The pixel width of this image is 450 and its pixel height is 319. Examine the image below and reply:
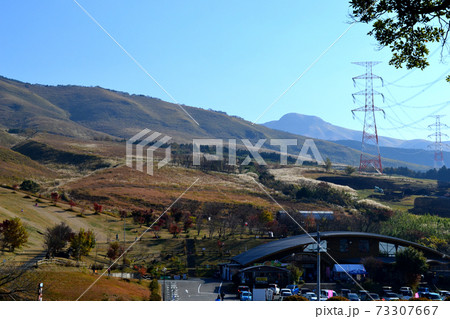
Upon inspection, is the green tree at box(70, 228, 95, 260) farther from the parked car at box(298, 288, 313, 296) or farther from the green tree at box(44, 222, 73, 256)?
the parked car at box(298, 288, 313, 296)

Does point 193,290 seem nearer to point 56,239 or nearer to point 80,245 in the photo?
point 80,245

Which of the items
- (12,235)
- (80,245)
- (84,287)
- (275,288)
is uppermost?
(12,235)

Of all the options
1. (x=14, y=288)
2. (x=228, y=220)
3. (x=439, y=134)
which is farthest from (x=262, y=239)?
(x=439, y=134)

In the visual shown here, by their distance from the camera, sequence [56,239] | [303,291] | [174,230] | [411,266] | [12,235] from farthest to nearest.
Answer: [174,230]
[56,239]
[12,235]
[411,266]
[303,291]

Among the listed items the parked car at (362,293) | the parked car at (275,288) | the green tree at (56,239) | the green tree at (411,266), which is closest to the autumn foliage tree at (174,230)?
the green tree at (56,239)

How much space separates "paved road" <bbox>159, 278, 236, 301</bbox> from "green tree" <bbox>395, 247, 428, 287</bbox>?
744 inches

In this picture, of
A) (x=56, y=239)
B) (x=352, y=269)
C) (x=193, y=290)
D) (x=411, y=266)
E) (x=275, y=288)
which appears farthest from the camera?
(x=352, y=269)

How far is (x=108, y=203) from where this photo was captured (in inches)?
3976

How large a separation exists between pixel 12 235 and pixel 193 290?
21.4 m

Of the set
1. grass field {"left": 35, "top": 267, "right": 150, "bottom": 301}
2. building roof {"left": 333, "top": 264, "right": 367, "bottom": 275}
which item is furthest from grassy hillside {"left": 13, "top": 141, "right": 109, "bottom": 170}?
grass field {"left": 35, "top": 267, "right": 150, "bottom": 301}

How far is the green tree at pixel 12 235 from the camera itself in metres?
51.1

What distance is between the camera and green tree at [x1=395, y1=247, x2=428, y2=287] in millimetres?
49484

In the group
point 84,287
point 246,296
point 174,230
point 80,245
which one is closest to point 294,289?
point 246,296

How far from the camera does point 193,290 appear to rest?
43844 mm
